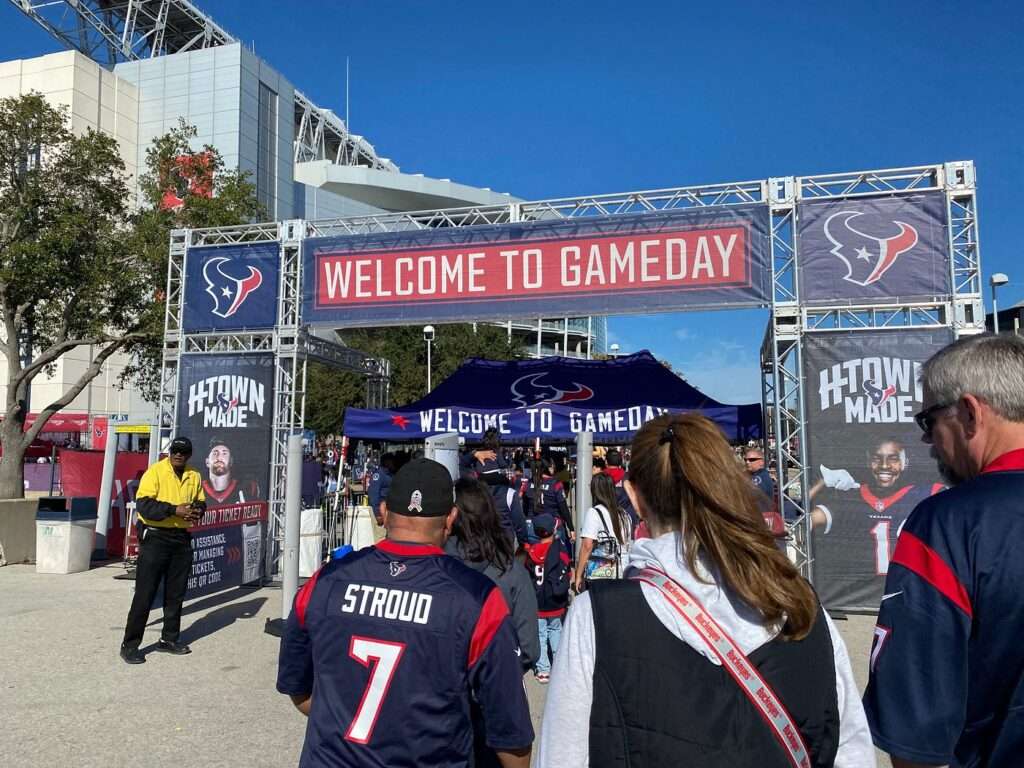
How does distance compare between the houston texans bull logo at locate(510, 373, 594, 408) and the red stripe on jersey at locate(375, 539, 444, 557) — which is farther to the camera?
the houston texans bull logo at locate(510, 373, 594, 408)

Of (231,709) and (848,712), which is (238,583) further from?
(848,712)

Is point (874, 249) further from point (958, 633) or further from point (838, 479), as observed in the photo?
point (958, 633)

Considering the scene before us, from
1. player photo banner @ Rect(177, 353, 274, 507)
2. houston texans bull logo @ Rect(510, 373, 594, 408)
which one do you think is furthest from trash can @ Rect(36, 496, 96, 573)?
houston texans bull logo @ Rect(510, 373, 594, 408)

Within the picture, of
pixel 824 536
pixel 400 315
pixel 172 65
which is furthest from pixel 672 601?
pixel 172 65

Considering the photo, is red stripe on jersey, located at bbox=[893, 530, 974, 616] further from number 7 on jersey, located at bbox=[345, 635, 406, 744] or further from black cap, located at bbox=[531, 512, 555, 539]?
black cap, located at bbox=[531, 512, 555, 539]

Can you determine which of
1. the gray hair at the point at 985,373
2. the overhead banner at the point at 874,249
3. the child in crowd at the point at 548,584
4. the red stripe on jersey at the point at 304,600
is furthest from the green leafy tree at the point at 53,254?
the gray hair at the point at 985,373

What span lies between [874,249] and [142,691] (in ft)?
29.2

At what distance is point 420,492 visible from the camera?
2371mm

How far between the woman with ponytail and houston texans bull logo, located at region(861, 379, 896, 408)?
8160mm

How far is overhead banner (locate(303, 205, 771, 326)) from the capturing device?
9281 mm

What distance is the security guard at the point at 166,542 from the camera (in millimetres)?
6832

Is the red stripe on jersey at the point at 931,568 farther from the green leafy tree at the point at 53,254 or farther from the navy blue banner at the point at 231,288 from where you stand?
the green leafy tree at the point at 53,254

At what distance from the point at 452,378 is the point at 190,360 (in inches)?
172

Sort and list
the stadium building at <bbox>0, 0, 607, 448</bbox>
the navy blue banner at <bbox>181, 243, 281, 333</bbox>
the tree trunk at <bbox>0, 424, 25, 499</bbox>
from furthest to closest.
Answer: the stadium building at <bbox>0, 0, 607, 448</bbox> < the tree trunk at <bbox>0, 424, 25, 499</bbox> < the navy blue banner at <bbox>181, 243, 281, 333</bbox>
